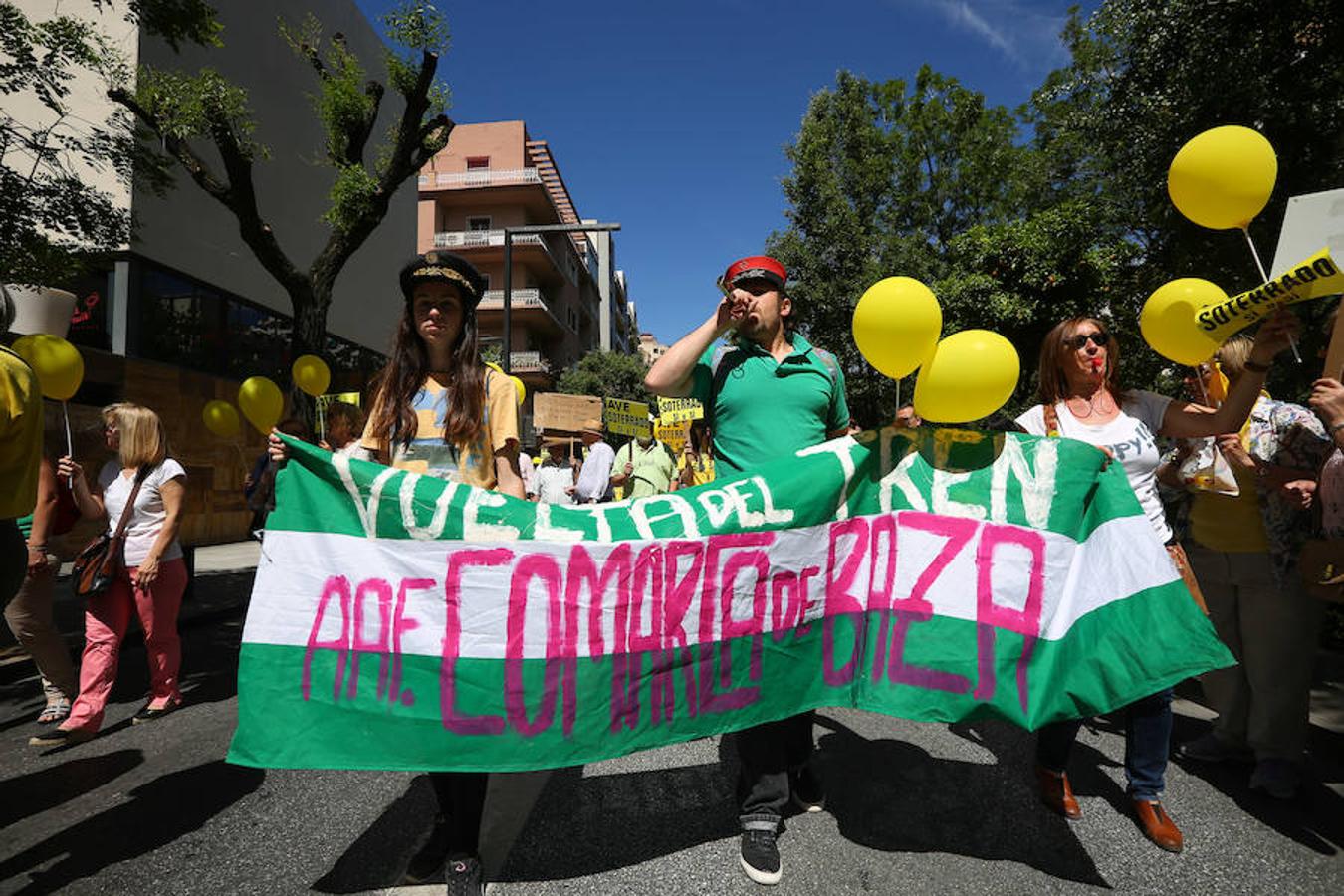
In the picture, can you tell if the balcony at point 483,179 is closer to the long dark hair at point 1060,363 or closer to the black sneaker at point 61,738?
the black sneaker at point 61,738

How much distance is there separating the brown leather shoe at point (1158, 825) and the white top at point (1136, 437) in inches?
41.0

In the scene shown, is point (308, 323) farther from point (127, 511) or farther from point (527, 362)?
point (527, 362)

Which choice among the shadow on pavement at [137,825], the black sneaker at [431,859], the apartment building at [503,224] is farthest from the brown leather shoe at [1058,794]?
the apartment building at [503,224]

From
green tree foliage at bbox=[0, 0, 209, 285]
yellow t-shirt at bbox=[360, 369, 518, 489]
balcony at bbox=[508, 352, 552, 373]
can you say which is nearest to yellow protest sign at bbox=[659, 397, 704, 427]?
green tree foliage at bbox=[0, 0, 209, 285]

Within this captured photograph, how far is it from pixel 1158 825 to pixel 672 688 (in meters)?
1.96

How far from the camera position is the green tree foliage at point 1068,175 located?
6254 mm

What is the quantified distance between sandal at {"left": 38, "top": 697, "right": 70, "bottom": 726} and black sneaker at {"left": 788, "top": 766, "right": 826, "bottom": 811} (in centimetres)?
409

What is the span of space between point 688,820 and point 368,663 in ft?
4.65

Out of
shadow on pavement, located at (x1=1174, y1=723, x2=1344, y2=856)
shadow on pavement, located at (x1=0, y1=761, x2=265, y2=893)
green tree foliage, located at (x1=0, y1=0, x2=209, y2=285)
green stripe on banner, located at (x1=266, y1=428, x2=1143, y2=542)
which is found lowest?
shadow on pavement, located at (x1=0, y1=761, x2=265, y2=893)

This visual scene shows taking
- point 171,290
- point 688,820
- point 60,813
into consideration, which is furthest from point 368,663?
point 171,290

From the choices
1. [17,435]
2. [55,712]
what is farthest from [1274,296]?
[55,712]

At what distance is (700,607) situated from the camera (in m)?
2.42

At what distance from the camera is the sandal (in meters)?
3.85

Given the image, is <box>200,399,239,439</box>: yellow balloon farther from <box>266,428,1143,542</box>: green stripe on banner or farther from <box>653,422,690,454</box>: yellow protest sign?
<box>653,422,690,454</box>: yellow protest sign
